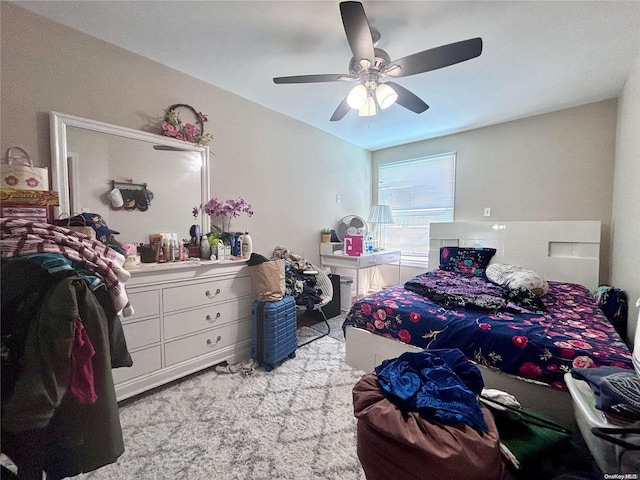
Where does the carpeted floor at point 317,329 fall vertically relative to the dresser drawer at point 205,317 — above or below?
below

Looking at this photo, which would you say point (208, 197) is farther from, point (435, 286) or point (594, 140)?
point (594, 140)

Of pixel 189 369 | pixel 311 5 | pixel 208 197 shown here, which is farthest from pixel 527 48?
pixel 189 369

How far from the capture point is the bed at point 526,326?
1280 mm

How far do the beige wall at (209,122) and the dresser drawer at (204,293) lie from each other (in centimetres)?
53

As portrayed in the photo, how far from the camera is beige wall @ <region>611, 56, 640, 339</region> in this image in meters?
1.71

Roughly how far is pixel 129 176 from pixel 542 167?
4064 millimetres

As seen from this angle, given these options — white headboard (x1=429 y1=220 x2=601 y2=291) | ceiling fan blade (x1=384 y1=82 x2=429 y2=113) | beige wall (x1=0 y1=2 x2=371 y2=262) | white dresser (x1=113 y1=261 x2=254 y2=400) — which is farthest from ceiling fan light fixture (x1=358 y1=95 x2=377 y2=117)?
white headboard (x1=429 y1=220 x2=601 y2=291)

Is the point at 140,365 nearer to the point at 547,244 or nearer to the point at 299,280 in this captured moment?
the point at 299,280

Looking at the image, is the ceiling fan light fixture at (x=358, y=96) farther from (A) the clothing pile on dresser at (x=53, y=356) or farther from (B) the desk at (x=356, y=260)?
(B) the desk at (x=356, y=260)

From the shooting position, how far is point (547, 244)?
2.76 m

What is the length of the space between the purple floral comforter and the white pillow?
4.0 inches

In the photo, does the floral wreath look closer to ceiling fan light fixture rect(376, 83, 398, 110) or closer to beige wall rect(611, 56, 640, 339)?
ceiling fan light fixture rect(376, 83, 398, 110)

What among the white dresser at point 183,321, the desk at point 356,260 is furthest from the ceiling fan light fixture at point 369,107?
the desk at point 356,260

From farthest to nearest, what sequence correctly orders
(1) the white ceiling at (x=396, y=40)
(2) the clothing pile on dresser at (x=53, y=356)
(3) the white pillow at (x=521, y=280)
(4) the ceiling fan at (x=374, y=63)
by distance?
(3) the white pillow at (x=521, y=280), (1) the white ceiling at (x=396, y=40), (4) the ceiling fan at (x=374, y=63), (2) the clothing pile on dresser at (x=53, y=356)
